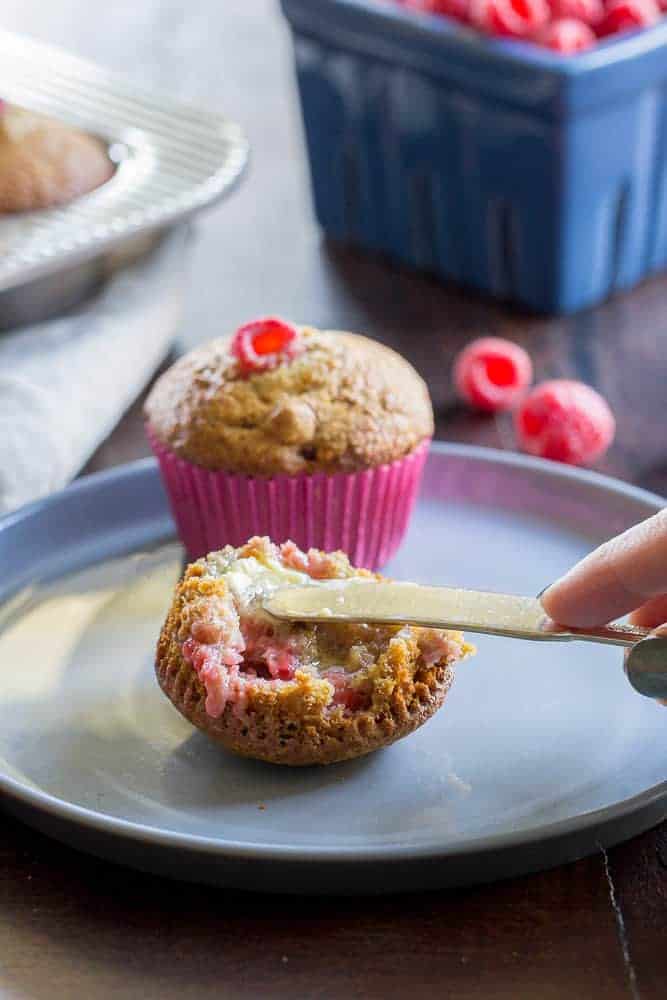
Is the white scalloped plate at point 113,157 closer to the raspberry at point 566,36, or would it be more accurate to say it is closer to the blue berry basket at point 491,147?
the blue berry basket at point 491,147

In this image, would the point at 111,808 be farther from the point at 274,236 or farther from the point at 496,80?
the point at 274,236

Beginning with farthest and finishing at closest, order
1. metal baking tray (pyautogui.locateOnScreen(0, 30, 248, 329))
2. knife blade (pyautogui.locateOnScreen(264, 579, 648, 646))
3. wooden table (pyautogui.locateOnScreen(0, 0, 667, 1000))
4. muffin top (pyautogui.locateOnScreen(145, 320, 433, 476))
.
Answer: metal baking tray (pyautogui.locateOnScreen(0, 30, 248, 329))
muffin top (pyautogui.locateOnScreen(145, 320, 433, 476))
knife blade (pyautogui.locateOnScreen(264, 579, 648, 646))
wooden table (pyautogui.locateOnScreen(0, 0, 667, 1000))

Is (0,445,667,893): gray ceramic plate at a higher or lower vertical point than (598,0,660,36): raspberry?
lower

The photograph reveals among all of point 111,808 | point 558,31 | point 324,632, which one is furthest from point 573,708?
point 558,31

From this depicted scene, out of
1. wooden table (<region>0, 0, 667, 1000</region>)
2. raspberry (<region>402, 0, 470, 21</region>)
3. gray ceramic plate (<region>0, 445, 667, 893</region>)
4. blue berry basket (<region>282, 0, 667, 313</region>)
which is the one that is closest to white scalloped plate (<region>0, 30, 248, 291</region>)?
blue berry basket (<region>282, 0, 667, 313</region>)

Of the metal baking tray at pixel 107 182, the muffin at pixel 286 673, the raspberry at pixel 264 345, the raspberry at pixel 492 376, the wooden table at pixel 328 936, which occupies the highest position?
the raspberry at pixel 264 345

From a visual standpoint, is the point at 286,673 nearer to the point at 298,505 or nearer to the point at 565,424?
the point at 298,505

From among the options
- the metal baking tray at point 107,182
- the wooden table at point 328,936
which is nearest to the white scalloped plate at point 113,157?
the metal baking tray at point 107,182

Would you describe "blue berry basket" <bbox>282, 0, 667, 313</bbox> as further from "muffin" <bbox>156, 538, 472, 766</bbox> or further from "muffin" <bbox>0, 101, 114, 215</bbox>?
"muffin" <bbox>156, 538, 472, 766</bbox>
